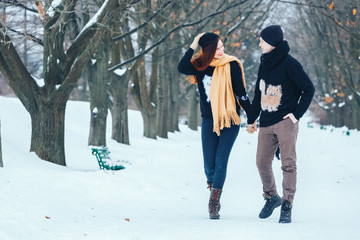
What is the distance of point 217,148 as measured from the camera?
612 cm

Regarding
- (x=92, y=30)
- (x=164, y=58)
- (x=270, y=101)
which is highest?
(x=164, y=58)

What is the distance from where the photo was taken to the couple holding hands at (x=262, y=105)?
18.4 feet

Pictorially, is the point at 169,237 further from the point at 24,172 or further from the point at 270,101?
the point at 24,172

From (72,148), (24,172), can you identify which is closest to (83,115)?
(72,148)

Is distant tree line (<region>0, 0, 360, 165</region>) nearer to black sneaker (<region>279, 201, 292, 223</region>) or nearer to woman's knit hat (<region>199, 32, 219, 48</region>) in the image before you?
woman's knit hat (<region>199, 32, 219, 48</region>)

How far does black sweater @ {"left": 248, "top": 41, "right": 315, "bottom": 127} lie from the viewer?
554 cm

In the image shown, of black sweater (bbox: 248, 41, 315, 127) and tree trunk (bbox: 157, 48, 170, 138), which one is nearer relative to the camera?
black sweater (bbox: 248, 41, 315, 127)

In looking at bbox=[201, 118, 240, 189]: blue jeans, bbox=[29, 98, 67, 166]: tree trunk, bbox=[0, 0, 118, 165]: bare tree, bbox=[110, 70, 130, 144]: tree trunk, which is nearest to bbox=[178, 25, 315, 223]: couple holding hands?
bbox=[201, 118, 240, 189]: blue jeans

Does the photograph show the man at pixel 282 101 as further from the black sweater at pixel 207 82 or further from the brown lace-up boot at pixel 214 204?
the brown lace-up boot at pixel 214 204

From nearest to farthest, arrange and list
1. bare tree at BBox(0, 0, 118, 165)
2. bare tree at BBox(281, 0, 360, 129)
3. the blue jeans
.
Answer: the blue jeans < bare tree at BBox(0, 0, 118, 165) < bare tree at BBox(281, 0, 360, 129)

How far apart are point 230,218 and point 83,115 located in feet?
61.0

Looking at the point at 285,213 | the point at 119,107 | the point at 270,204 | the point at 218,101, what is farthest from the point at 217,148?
the point at 119,107

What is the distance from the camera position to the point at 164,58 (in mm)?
23781

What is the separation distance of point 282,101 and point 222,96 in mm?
699
